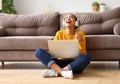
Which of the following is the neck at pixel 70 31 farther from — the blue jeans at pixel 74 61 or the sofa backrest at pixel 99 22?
the sofa backrest at pixel 99 22

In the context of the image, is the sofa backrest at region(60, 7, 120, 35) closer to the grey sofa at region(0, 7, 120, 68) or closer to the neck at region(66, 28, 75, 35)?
the grey sofa at region(0, 7, 120, 68)

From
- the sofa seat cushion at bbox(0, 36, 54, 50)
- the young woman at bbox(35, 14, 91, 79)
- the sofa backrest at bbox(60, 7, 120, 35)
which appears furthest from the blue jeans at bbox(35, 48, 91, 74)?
the sofa backrest at bbox(60, 7, 120, 35)

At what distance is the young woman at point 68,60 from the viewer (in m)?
2.83

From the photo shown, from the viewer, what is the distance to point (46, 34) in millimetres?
3887

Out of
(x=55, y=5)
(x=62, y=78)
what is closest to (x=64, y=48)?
(x=62, y=78)

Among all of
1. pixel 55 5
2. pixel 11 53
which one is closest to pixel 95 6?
pixel 55 5

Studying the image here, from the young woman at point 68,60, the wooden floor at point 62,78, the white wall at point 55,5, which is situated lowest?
the wooden floor at point 62,78

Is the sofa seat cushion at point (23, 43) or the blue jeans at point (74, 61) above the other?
the sofa seat cushion at point (23, 43)

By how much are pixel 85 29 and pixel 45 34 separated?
0.59 m

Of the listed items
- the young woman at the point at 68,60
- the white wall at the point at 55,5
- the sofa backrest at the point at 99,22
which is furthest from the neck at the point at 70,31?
the white wall at the point at 55,5

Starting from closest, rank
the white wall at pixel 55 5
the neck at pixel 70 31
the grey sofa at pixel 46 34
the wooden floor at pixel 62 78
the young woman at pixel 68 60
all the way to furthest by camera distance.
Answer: the wooden floor at pixel 62 78
the young woman at pixel 68 60
the neck at pixel 70 31
the grey sofa at pixel 46 34
the white wall at pixel 55 5

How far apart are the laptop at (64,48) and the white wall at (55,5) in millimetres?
2739

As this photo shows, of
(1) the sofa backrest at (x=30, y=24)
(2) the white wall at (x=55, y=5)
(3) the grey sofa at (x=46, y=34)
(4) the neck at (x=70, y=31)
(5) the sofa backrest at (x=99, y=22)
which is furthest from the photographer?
(2) the white wall at (x=55, y=5)

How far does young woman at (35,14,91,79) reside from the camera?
112 inches
